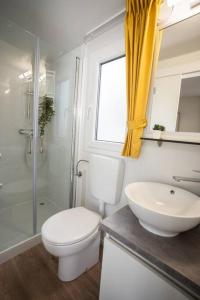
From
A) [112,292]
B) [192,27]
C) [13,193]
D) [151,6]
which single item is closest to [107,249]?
[112,292]

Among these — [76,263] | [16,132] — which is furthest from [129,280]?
[16,132]

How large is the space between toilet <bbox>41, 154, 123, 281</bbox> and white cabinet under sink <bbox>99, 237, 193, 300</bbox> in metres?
0.35

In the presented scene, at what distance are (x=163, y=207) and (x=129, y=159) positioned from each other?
1.64ft

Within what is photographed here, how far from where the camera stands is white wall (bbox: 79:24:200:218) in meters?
1.04

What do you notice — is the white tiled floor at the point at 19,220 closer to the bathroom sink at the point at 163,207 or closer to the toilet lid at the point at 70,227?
the toilet lid at the point at 70,227

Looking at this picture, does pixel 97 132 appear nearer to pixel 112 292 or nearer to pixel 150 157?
pixel 150 157

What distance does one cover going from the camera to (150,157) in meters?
1.22

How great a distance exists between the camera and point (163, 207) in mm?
973

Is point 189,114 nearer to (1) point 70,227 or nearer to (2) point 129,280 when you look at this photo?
(2) point 129,280

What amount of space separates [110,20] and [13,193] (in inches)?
90.0

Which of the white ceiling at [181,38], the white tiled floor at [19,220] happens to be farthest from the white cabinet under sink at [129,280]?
the white ceiling at [181,38]

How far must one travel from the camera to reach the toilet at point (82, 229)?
42.6 inches

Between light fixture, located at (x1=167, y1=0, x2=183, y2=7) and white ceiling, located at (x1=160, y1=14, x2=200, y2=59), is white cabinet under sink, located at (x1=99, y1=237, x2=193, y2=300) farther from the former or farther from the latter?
light fixture, located at (x1=167, y1=0, x2=183, y2=7)

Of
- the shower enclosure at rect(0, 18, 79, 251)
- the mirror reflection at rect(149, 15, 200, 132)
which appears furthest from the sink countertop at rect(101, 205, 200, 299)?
the shower enclosure at rect(0, 18, 79, 251)
